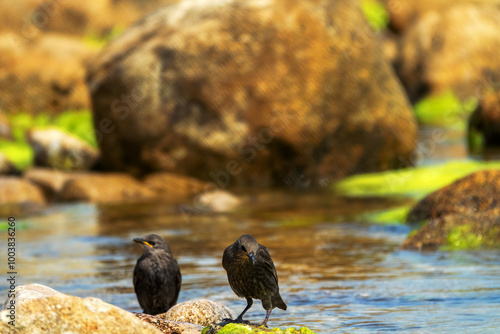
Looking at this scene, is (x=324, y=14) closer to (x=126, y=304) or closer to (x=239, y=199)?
(x=239, y=199)

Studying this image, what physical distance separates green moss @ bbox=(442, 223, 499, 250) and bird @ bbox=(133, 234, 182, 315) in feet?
11.5

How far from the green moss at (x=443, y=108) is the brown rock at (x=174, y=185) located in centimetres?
1667

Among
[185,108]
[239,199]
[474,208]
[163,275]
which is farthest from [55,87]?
[163,275]

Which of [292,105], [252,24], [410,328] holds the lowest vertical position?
[410,328]

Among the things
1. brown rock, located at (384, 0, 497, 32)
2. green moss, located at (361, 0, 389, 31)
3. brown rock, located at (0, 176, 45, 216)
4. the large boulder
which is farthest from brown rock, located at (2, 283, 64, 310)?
green moss, located at (361, 0, 389, 31)

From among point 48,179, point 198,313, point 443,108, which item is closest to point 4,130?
point 48,179

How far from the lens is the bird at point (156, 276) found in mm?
6672

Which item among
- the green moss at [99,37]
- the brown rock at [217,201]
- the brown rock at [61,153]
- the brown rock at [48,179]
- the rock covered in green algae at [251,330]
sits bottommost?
the rock covered in green algae at [251,330]

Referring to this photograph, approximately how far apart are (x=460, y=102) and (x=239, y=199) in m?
20.1

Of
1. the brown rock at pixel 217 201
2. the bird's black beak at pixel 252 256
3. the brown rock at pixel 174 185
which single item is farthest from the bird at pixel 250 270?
the brown rock at pixel 174 185

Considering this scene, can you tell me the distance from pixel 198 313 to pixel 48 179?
33.6 ft

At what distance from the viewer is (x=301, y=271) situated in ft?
27.3

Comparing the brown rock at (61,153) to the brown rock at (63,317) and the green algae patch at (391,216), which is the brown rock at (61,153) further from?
the brown rock at (63,317)

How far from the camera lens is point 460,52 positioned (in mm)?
32500
